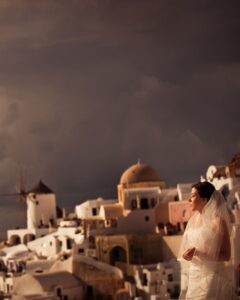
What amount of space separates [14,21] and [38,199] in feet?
20.0

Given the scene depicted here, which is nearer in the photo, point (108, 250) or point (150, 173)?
point (108, 250)

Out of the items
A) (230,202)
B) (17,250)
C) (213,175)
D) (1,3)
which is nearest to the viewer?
(1,3)

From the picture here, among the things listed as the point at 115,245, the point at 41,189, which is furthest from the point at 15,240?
the point at 115,245

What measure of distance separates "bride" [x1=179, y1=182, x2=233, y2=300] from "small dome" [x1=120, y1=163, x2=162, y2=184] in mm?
11684

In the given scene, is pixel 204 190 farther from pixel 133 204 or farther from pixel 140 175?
pixel 140 175

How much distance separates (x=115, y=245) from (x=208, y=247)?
9693 millimetres

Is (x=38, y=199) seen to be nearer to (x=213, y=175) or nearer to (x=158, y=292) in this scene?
(x=213, y=175)

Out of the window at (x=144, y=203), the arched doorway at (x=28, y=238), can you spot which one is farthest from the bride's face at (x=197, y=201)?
the arched doorway at (x=28, y=238)

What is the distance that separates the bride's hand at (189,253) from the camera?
98.3 inches

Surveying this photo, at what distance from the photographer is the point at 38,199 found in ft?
50.3

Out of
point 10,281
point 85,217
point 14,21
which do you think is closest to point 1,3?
point 14,21

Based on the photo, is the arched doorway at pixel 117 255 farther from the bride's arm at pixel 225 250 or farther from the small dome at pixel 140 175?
the bride's arm at pixel 225 250

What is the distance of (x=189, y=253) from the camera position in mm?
2506

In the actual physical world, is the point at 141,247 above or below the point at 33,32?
below
